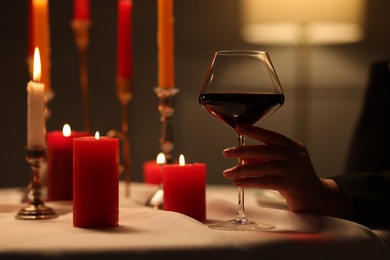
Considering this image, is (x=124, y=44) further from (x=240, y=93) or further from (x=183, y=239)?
(x=183, y=239)

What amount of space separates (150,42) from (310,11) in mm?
801

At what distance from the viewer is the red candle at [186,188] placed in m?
1.12

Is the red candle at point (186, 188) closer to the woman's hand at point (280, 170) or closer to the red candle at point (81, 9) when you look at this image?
the woman's hand at point (280, 170)

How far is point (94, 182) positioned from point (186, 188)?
0.20 m

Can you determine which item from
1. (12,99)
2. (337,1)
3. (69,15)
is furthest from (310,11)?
(12,99)

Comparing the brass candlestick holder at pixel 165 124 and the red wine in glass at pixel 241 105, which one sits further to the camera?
the brass candlestick holder at pixel 165 124

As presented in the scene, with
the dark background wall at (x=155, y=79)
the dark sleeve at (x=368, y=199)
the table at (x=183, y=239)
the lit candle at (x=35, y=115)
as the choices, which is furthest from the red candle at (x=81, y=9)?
the dark background wall at (x=155, y=79)

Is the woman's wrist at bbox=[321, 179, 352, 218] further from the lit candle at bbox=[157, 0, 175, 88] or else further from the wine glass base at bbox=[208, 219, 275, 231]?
the lit candle at bbox=[157, 0, 175, 88]

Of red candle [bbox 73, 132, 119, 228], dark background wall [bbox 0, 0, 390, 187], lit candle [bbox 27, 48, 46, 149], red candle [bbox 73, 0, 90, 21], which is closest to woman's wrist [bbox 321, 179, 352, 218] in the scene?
red candle [bbox 73, 132, 119, 228]

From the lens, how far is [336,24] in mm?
3410

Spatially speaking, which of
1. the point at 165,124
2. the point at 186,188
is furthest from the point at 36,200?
the point at 165,124

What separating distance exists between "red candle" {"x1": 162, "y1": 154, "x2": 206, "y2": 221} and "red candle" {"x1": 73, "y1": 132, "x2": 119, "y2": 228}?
16cm

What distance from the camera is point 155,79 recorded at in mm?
3400

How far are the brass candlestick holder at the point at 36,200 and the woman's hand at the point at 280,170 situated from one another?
31 cm
